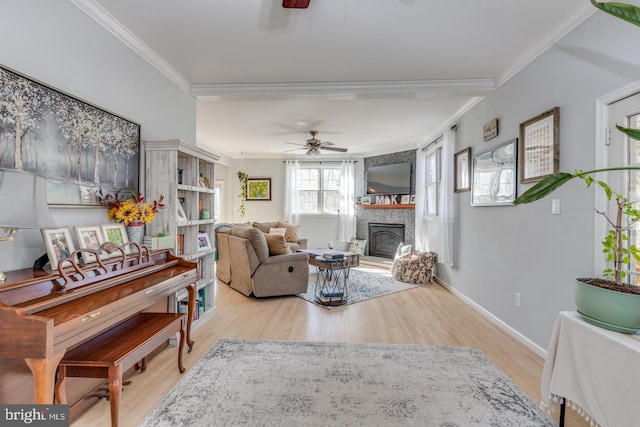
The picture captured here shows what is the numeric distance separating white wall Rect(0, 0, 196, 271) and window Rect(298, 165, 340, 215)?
4603 millimetres

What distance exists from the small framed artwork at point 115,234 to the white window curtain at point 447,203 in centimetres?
398

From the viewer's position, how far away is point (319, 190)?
24.2ft

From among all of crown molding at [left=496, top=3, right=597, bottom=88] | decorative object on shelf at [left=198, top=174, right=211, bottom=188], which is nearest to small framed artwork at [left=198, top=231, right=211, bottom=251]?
decorative object on shelf at [left=198, top=174, right=211, bottom=188]

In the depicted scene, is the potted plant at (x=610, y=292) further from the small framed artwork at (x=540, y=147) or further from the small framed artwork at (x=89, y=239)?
the small framed artwork at (x=89, y=239)

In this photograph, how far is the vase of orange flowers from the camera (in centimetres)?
222

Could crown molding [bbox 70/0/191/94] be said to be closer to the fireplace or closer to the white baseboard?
the white baseboard

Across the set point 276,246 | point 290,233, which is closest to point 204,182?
point 276,246

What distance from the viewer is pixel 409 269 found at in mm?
4980

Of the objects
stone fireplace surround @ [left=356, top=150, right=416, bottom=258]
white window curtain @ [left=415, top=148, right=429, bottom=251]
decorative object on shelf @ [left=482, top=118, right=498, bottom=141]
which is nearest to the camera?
decorative object on shelf @ [left=482, top=118, right=498, bottom=141]

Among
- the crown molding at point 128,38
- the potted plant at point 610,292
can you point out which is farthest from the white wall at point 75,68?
the potted plant at point 610,292

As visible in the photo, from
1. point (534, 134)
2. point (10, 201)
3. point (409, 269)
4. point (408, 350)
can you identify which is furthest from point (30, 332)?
point (409, 269)

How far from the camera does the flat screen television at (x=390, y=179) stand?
20.5ft

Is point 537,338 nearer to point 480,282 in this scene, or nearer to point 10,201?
point 480,282

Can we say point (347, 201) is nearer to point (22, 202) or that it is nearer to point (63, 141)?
point (63, 141)
